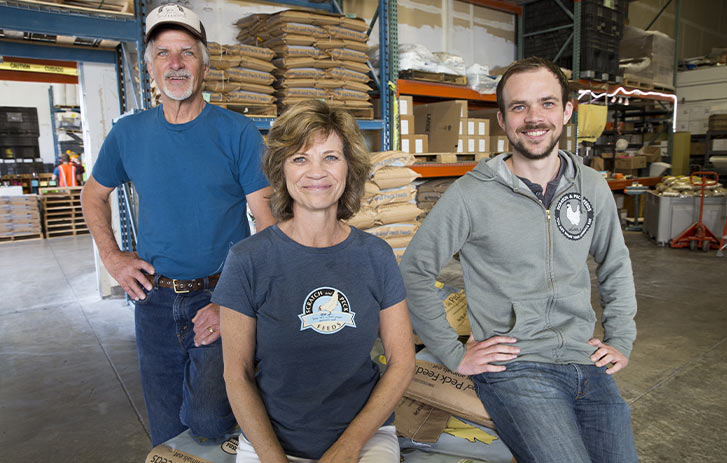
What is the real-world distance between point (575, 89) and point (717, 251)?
3.56 m

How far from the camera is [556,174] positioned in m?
1.95

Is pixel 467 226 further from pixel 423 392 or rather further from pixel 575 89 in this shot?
pixel 575 89

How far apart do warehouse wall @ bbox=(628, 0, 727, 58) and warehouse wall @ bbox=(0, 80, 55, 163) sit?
1722 centimetres

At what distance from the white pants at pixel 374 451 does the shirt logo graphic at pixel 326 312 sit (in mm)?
366

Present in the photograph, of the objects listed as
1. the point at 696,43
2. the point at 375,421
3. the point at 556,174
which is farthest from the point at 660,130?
the point at 375,421

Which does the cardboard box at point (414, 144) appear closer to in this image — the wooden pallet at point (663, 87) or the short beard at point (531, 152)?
the short beard at point (531, 152)

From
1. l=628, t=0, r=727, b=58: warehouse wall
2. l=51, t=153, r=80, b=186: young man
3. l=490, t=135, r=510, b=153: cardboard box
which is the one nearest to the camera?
l=490, t=135, r=510, b=153: cardboard box

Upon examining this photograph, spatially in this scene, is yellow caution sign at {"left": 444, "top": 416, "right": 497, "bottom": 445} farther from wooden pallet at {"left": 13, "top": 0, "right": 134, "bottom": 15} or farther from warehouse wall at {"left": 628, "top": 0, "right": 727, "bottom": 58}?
warehouse wall at {"left": 628, "top": 0, "right": 727, "bottom": 58}

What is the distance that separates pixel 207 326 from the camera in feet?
5.92

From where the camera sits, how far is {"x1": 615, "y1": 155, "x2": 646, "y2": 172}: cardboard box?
11055 millimetres

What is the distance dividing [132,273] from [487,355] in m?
1.39

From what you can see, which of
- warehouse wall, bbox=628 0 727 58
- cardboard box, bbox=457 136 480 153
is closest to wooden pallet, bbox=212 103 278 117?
cardboard box, bbox=457 136 480 153

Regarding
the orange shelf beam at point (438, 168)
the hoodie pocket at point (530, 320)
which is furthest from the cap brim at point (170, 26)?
the orange shelf beam at point (438, 168)

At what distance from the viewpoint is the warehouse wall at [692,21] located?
41.3ft
